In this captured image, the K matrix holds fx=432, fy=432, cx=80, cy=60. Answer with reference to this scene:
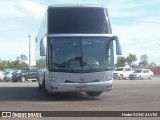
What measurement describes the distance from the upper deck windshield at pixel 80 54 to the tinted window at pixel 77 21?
1.45ft

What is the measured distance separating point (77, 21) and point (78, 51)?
1.39 meters

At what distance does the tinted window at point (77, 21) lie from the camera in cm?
1950

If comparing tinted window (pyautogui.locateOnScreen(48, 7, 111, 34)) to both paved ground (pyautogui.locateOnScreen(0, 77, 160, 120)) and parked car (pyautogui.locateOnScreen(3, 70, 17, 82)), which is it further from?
parked car (pyautogui.locateOnScreen(3, 70, 17, 82))

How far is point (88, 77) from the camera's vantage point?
1919 cm

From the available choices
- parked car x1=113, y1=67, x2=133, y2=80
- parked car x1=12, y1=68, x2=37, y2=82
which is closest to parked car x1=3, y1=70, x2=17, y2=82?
parked car x1=12, y1=68, x2=37, y2=82

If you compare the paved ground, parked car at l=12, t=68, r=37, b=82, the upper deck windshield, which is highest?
the upper deck windshield

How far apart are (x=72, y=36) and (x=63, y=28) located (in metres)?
0.56

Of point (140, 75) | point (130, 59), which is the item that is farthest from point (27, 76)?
point (130, 59)

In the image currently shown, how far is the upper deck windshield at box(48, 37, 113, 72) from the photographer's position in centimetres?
1917

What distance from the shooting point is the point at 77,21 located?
64.4 ft

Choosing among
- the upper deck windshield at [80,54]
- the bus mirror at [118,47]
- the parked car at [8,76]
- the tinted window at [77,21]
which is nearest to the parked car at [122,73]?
the parked car at [8,76]

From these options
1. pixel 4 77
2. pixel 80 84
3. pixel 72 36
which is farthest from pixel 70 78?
pixel 4 77

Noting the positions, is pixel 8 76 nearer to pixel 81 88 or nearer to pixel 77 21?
pixel 77 21

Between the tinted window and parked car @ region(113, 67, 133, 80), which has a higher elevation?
the tinted window
